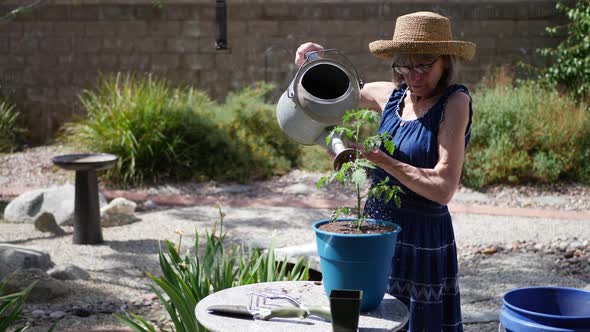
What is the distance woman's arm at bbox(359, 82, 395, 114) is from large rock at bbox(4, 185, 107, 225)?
4.41 metres

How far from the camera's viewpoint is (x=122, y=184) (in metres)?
8.23

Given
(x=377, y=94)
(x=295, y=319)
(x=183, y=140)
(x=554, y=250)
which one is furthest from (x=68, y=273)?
(x=183, y=140)

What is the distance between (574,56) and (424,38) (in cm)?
758

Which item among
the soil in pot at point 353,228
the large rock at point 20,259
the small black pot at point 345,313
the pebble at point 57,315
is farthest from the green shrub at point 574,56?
the small black pot at point 345,313

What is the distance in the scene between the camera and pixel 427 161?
258cm

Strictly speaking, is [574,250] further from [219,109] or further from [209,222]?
→ [219,109]

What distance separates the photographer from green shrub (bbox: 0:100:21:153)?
10184 millimetres

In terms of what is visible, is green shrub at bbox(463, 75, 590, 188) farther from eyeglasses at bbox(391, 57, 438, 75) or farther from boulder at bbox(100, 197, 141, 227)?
eyeglasses at bbox(391, 57, 438, 75)

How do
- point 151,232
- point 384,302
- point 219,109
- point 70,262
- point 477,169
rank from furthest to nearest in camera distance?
point 219,109, point 477,169, point 151,232, point 70,262, point 384,302

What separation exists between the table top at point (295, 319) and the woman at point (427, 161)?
0.32 meters

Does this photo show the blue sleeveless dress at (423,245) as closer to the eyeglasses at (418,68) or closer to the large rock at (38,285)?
the eyeglasses at (418,68)

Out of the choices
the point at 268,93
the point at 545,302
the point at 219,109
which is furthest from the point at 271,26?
the point at 545,302

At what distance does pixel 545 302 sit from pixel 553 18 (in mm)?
8410

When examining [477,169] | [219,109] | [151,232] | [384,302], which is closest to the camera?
[384,302]
